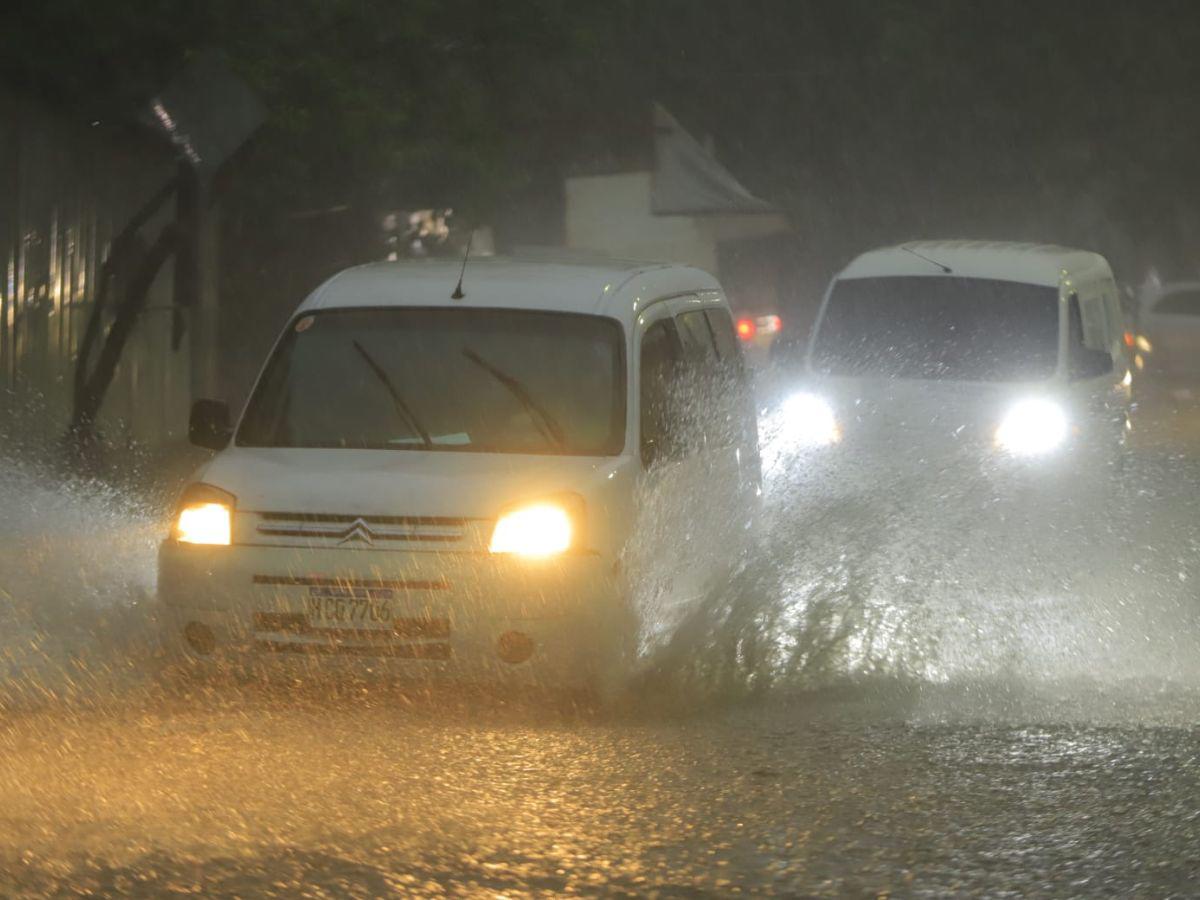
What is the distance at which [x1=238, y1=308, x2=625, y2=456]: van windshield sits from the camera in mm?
7973

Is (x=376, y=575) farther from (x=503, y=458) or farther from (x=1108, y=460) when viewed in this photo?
(x=1108, y=460)

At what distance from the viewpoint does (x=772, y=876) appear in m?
5.18

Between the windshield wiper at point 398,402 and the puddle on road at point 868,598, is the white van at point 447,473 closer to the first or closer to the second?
the windshield wiper at point 398,402

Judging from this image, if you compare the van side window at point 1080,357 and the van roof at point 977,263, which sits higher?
the van roof at point 977,263

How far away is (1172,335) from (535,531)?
2315cm

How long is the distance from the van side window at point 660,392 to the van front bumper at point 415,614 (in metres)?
0.99

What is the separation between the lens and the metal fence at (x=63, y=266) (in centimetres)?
1501

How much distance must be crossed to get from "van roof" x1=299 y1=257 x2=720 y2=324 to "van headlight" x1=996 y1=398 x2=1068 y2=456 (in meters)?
4.57

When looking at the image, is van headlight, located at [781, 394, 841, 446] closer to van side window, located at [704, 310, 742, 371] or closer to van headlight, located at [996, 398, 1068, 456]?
van headlight, located at [996, 398, 1068, 456]

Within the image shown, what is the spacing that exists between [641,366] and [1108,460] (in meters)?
6.77

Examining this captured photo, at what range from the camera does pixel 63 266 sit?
16.0m

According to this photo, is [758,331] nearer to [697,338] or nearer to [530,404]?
[697,338]

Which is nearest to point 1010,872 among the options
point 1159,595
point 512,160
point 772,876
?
point 772,876

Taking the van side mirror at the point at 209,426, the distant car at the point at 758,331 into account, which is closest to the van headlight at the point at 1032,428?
the van side mirror at the point at 209,426
